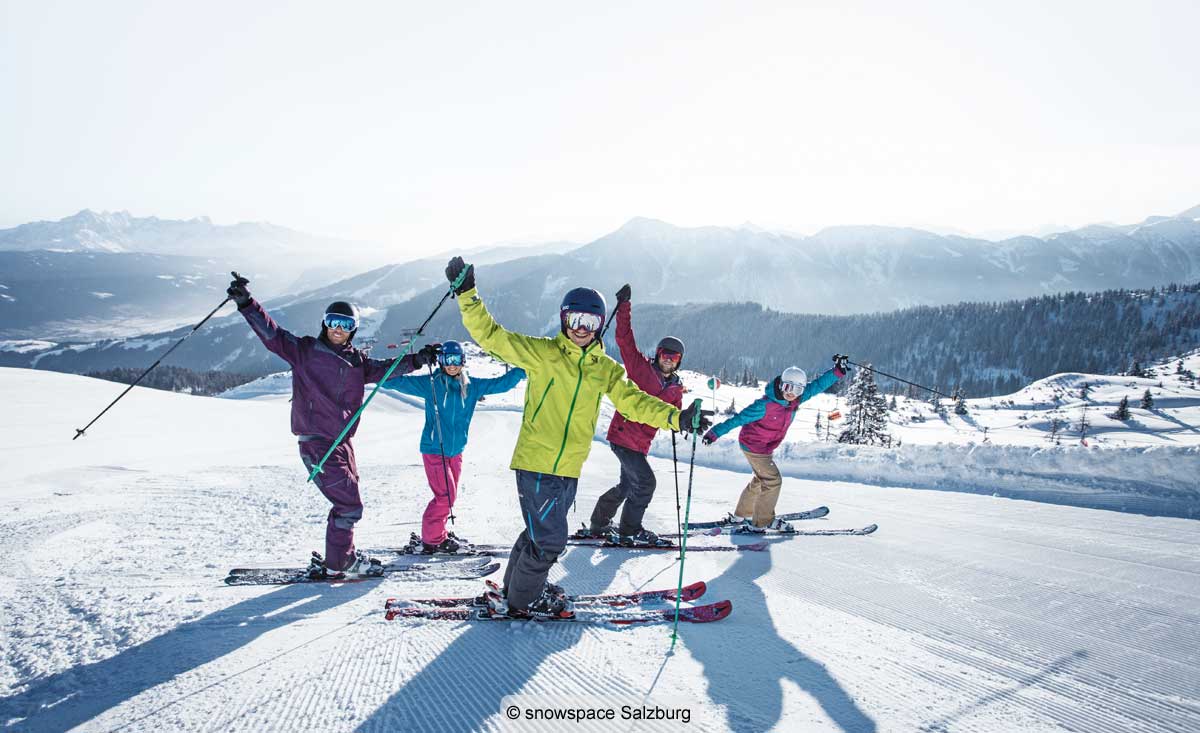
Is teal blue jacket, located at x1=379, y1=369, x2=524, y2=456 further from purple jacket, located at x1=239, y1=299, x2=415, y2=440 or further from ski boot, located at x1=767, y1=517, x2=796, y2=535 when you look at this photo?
ski boot, located at x1=767, y1=517, x2=796, y2=535

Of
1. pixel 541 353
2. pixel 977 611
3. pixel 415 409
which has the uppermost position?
pixel 541 353

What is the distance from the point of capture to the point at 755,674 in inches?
131

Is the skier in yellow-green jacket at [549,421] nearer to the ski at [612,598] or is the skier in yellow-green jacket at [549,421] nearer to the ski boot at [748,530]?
the ski at [612,598]

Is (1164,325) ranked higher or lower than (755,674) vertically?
higher

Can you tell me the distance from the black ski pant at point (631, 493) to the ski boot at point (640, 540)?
0.05 metres

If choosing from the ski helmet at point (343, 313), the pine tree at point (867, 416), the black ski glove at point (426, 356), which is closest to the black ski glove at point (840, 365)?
the black ski glove at point (426, 356)

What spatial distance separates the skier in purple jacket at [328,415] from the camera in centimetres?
473

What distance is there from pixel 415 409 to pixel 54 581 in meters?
39.7

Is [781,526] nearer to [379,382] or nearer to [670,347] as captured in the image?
[670,347]

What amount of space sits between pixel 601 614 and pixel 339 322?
3381 mm

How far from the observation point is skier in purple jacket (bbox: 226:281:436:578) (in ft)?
15.5

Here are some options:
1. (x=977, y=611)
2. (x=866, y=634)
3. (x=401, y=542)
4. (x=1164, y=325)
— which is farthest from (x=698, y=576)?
(x=1164, y=325)

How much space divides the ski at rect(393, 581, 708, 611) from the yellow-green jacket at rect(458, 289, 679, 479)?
1.10 meters

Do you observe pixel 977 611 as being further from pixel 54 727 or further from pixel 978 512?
pixel 54 727
